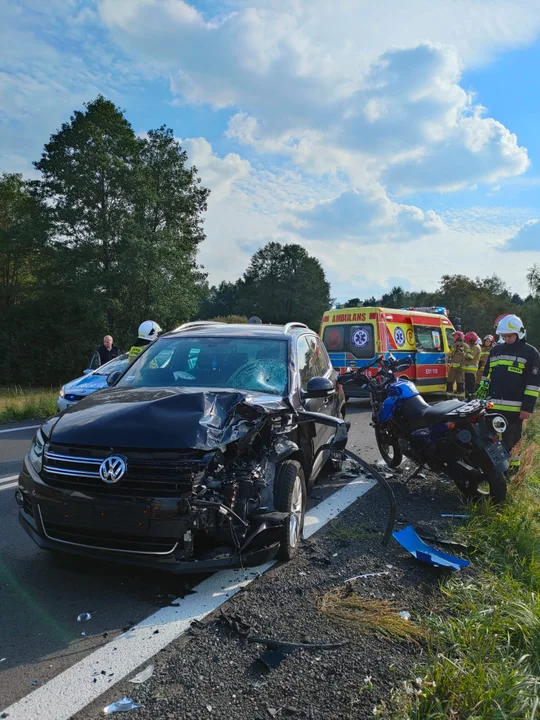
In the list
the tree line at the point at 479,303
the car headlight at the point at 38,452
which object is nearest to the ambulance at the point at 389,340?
the car headlight at the point at 38,452

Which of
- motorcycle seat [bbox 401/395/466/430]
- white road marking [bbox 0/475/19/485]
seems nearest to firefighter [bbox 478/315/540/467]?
motorcycle seat [bbox 401/395/466/430]

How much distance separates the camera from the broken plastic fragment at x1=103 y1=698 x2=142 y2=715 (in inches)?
92.4

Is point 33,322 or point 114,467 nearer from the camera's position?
point 114,467

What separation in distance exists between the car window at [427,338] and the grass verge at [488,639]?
32.8 feet

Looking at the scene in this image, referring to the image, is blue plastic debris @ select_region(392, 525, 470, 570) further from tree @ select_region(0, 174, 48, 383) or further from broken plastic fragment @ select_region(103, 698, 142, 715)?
tree @ select_region(0, 174, 48, 383)

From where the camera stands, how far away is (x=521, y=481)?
18.6 feet

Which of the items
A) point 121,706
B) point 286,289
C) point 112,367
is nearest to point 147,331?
point 112,367

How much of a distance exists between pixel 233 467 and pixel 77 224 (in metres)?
29.8

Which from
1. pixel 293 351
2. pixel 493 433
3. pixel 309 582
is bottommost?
pixel 309 582

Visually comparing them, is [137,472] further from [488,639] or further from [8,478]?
[8,478]

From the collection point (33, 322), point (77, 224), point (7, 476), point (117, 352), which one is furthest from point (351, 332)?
point (33, 322)

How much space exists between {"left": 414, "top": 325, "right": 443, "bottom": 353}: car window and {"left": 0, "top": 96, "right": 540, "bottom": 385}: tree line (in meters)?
12.0

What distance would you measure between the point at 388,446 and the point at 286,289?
7912 cm

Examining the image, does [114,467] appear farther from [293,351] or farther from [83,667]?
[293,351]
